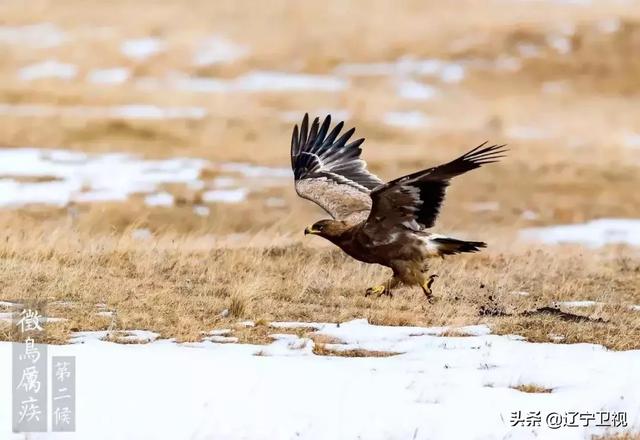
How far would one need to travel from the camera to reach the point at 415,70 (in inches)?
2186

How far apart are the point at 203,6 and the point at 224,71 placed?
20.8 metres

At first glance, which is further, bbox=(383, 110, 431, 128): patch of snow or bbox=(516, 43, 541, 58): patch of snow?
bbox=(516, 43, 541, 58): patch of snow

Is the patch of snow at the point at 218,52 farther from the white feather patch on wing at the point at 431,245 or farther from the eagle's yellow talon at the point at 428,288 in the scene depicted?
the white feather patch on wing at the point at 431,245

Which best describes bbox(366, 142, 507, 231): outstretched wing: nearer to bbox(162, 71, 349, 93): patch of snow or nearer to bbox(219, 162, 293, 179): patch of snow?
bbox(219, 162, 293, 179): patch of snow

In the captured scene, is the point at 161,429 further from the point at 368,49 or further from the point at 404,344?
the point at 368,49

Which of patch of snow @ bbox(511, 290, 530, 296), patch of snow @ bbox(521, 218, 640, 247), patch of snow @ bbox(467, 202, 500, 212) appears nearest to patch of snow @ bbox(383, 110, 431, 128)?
patch of snow @ bbox(467, 202, 500, 212)

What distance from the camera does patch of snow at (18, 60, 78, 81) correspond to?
5253cm

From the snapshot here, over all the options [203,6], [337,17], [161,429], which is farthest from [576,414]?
[203,6]

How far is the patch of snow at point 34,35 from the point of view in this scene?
60.9m

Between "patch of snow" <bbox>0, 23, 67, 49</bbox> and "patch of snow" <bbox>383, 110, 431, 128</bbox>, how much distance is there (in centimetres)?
2354

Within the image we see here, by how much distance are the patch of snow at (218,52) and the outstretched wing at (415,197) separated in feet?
159

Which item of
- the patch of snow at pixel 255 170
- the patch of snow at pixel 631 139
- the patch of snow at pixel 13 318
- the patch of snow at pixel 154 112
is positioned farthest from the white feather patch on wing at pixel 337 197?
the patch of snow at pixel 631 139

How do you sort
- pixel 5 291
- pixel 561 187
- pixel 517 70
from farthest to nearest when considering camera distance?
pixel 517 70 < pixel 561 187 < pixel 5 291

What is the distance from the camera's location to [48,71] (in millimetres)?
54125
